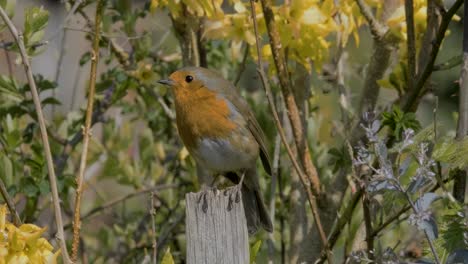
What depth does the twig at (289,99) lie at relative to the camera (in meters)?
3.44

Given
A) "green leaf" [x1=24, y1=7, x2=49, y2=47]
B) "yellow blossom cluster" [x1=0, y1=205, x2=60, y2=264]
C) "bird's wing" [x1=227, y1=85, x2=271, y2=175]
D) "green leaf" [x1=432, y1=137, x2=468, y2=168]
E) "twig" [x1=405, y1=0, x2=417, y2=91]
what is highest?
"green leaf" [x1=24, y1=7, x2=49, y2=47]

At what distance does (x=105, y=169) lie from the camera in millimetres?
4895

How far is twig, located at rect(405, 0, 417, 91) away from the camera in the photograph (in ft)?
11.2

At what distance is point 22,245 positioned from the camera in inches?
104

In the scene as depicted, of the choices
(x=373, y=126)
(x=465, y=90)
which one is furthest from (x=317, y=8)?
(x=373, y=126)

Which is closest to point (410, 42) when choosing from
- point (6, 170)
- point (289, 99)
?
point (289, 99)

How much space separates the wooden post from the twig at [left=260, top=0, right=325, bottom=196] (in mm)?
593

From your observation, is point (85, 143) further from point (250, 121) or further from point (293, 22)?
point (250, 121)

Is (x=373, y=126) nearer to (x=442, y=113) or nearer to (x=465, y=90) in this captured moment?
(x=465, y=90)

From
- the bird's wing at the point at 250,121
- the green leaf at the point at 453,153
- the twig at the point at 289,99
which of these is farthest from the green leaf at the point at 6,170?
the green leaf at the point at 453,153

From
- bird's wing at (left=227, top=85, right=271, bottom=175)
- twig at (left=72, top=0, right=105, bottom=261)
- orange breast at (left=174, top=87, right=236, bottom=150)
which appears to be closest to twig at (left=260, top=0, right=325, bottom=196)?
bird's wing at (left=227, top=85, right=271, bottom=175)

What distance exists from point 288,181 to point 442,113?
13.2ft

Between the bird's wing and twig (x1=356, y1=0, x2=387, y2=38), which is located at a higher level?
twig (x1=356, y1=0, x2=387, y2=38)

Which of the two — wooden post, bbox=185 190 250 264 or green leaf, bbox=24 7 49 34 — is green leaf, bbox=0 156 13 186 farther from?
wooden post, bbox=185 190 250 264
